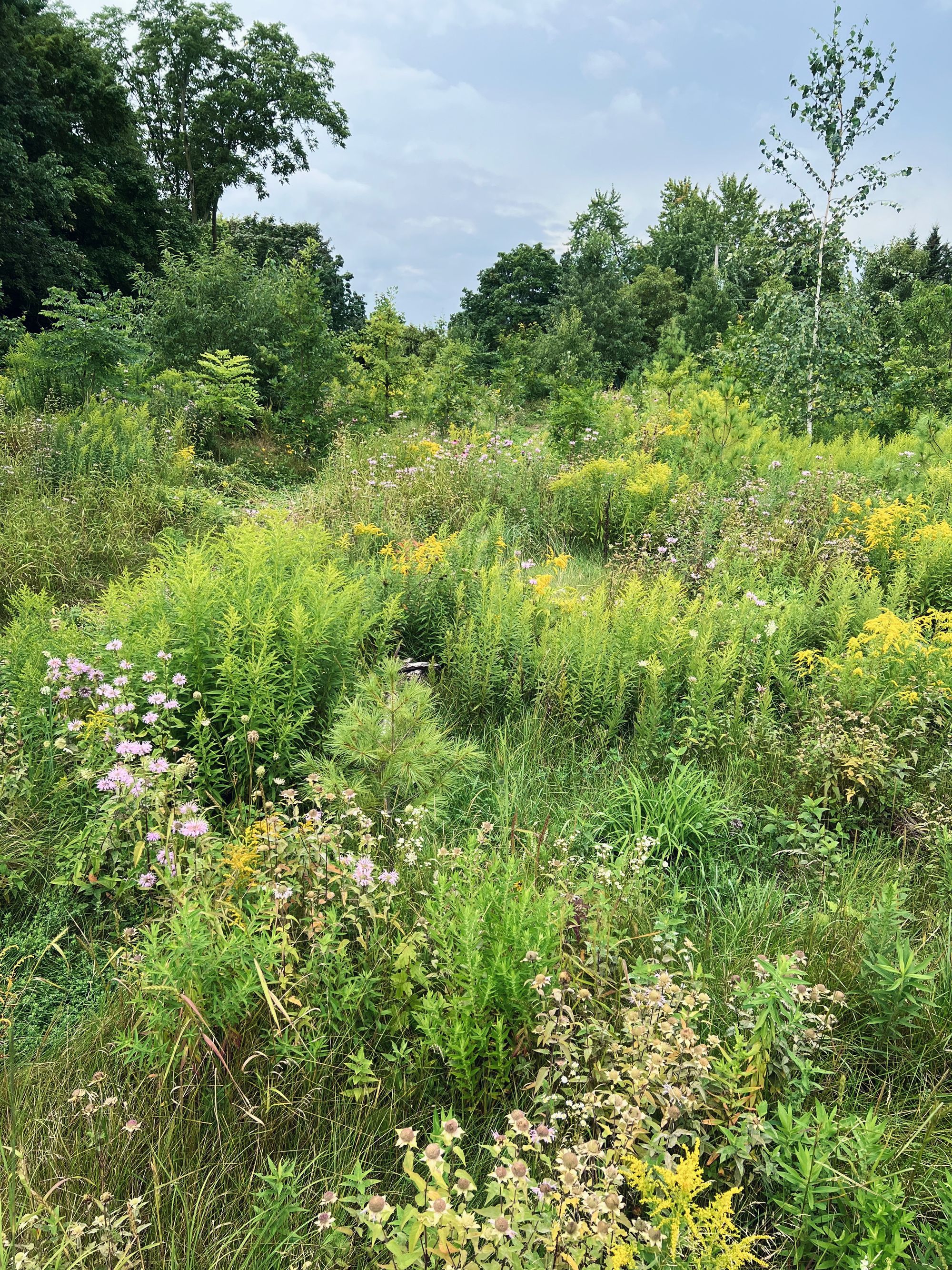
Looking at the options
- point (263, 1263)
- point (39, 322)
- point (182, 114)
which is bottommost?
point (263, 1263)

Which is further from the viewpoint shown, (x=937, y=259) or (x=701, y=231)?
(x=937, y=259)

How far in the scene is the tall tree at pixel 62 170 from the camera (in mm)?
17359

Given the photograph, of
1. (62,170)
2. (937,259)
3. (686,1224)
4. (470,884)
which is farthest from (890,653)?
(937,259)

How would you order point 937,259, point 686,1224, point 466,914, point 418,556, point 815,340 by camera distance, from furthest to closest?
point 937,259 < point 815,340 < point 418,556 < point 466,914 < point 686,1224

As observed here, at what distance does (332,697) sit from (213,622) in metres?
0.62

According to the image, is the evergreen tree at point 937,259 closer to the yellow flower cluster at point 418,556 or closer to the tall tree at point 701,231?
the tall tree at point 701,231

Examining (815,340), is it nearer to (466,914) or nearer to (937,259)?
(466,914)

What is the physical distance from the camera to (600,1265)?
1.24 metres

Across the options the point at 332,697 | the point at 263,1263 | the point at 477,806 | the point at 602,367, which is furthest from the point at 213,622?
the point at 602,367

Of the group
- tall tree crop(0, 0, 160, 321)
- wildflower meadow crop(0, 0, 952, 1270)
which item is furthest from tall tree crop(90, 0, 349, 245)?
wildflower meadow crop(0, 0, 952, 1270)

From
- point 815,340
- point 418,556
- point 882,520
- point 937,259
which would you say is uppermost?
point 937,259

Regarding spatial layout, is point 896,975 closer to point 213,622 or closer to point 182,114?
point 213,622

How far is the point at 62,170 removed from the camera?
1791 centimetres

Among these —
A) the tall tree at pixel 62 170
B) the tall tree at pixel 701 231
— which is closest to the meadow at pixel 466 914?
the tall tree at pixel 62 170
